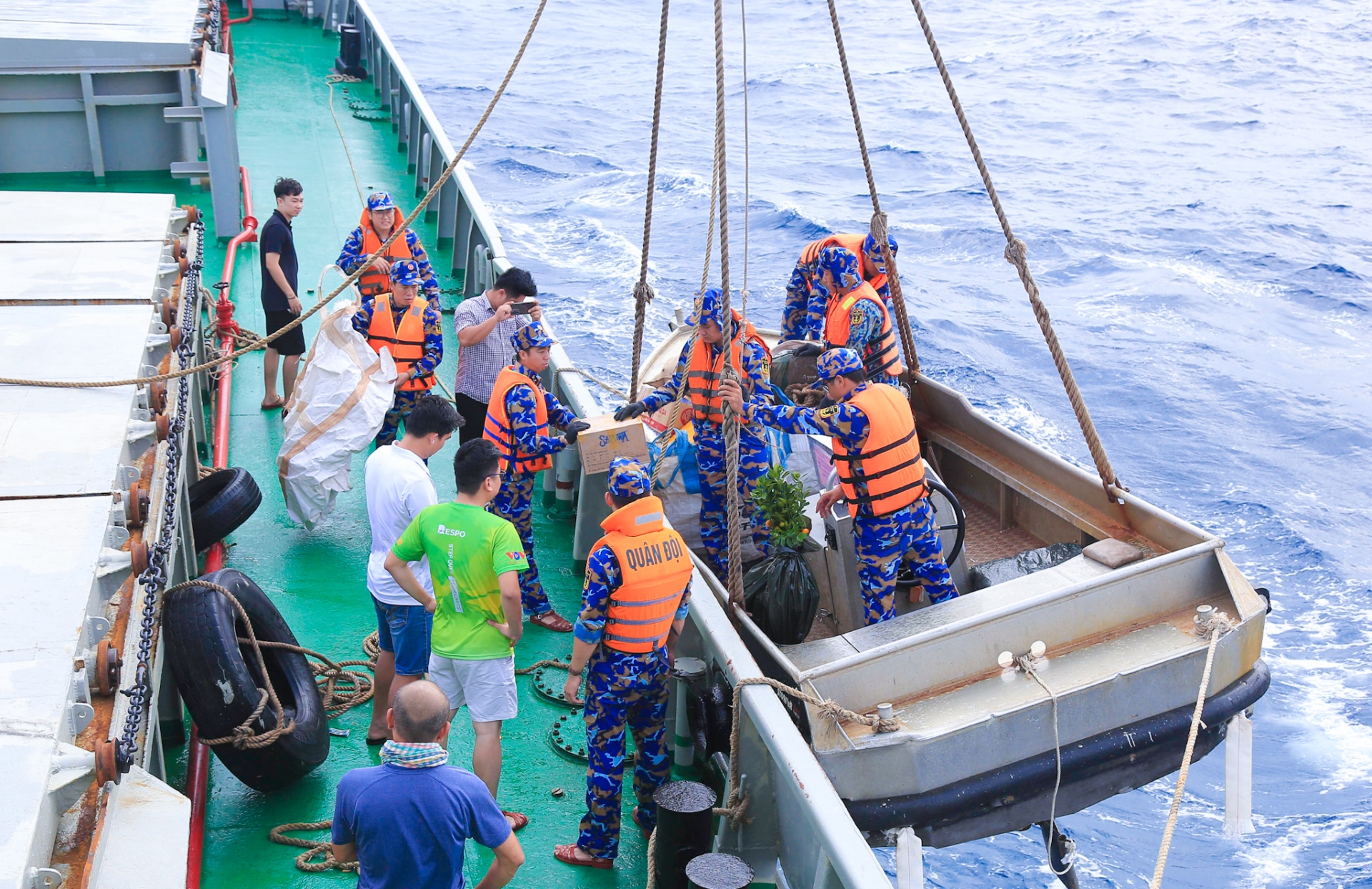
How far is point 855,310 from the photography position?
283 inches

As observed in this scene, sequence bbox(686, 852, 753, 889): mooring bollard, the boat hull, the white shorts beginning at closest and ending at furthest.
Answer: bbox(686, 852, 753, 889): mooring bollard, the white shorts, the boat hull

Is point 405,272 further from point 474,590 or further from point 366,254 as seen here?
point 474,590

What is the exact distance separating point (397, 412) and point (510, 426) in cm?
125

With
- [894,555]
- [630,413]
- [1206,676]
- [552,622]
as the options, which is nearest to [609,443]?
[630,413]

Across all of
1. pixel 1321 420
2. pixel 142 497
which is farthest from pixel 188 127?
pixel 1321 420

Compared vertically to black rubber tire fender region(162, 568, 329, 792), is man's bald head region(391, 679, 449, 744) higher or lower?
higher

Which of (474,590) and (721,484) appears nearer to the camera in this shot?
(474,590)

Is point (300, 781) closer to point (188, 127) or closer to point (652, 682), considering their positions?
point (652, 682)

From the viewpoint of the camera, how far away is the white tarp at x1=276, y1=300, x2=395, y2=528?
6.21 m

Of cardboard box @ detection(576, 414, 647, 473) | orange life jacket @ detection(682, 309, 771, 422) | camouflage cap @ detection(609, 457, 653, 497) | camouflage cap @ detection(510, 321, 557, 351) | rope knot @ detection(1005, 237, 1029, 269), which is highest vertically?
rope knot @ detection(1005, 237, 1029, 269)

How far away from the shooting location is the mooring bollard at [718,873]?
3.75 m

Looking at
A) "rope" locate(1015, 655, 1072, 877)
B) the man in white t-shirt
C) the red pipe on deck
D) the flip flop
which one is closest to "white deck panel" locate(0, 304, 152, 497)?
the man in white t-shirt

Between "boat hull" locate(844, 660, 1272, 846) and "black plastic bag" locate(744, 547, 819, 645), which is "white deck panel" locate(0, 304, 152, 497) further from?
"boat hull" locate(844, 660, 1272, 846)

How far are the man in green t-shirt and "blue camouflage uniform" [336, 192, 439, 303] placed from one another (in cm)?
294
